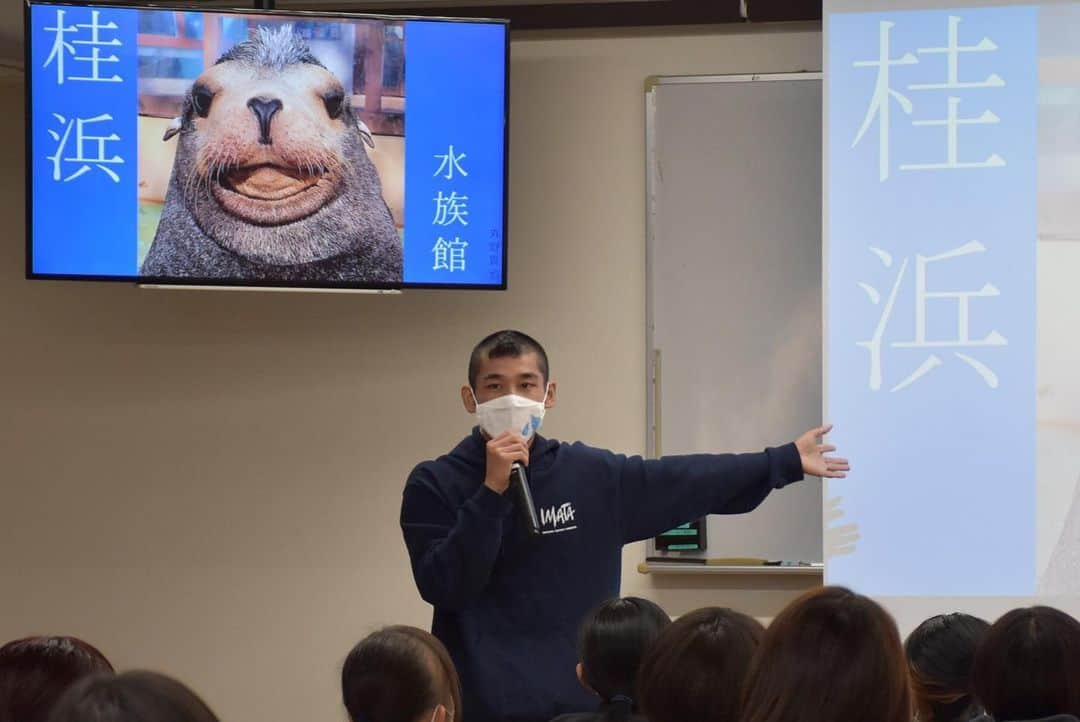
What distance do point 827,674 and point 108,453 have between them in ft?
10.8

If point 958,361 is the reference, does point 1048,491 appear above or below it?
below

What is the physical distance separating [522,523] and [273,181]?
1.64 meters

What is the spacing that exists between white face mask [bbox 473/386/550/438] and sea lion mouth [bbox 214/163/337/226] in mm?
1384

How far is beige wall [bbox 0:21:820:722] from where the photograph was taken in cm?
423

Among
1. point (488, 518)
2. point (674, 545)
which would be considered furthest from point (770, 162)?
point (488, 518)

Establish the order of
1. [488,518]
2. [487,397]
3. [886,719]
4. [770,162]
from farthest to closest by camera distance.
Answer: [770,162], [487,397], [488,518], [886,719]

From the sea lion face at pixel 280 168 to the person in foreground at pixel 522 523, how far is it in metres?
1.27

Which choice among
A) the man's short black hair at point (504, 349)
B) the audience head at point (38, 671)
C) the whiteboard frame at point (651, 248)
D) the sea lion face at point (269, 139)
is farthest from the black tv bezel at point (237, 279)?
the audience head at point (38, 671)

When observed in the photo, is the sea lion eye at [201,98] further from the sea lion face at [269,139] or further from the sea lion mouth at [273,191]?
the sea lion mouth at [273,191]

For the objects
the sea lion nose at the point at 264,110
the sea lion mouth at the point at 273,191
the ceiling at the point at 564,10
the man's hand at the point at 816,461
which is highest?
the ceiling at the point at 564,10

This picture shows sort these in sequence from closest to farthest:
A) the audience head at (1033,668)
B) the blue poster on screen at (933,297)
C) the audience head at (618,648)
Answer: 1. the audience head at (1033,668)
2. the audience head at (618,648)
3. the blue poster on screen at (933,297)

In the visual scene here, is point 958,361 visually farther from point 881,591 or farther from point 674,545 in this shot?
point 674,545

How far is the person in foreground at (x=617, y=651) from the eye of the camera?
2090 mm

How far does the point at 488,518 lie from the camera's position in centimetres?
255
